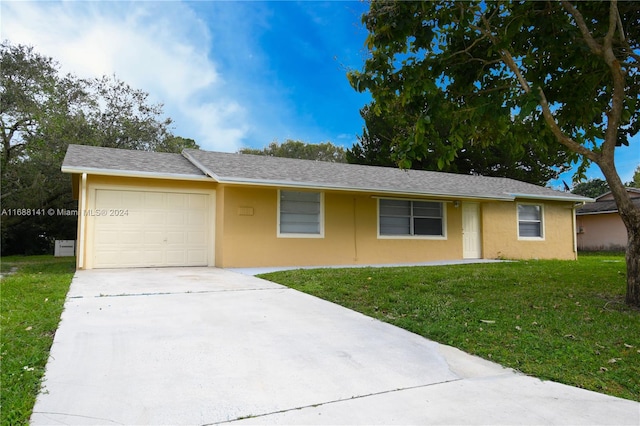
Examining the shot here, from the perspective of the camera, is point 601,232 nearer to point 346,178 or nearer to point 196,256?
point 346,178

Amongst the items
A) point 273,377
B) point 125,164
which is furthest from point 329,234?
point 273,377

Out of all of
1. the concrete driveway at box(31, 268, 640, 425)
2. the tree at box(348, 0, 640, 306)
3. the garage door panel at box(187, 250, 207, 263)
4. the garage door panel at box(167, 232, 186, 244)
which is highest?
the tree at box(348, 0, 640, 306)

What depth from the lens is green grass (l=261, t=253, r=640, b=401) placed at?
3.83 meters

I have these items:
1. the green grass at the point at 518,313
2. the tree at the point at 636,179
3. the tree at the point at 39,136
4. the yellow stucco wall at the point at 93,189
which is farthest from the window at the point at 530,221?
the tree at the point at 636,179

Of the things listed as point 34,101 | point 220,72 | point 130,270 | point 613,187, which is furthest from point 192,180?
point 34,101

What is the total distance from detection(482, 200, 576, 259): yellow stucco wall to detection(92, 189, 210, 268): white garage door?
9.75 m

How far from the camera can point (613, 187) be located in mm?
6234

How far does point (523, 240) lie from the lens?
600 inches

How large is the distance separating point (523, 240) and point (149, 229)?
1276 centimetres

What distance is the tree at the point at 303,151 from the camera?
38.1 m

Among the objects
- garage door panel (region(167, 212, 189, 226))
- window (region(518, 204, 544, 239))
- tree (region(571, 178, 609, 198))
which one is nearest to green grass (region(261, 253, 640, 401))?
garage door panel (region(167, 212, 189, 226))

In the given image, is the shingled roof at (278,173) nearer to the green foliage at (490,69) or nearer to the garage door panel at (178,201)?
the garage door panel at (178,201)

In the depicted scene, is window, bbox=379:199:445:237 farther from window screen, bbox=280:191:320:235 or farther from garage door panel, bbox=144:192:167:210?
garage door panel, bbox=144:192:167:210

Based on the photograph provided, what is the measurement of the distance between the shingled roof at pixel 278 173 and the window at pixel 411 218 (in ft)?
2.07
